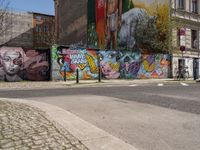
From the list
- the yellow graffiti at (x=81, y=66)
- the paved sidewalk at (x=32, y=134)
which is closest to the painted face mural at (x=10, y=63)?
the yellow graffiti at (x=81, y=66)

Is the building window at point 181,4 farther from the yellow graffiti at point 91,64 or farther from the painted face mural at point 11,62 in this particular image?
the painted face mural at point 11,62

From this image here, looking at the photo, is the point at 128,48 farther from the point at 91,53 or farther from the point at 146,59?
the point at 91,53

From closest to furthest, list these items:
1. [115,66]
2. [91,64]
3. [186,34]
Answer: [91,64]
[115,66]
[186,34]

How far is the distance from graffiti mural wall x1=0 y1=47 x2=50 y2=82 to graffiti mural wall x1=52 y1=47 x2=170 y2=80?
82 centimetres

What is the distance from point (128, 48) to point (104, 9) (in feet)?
19.7

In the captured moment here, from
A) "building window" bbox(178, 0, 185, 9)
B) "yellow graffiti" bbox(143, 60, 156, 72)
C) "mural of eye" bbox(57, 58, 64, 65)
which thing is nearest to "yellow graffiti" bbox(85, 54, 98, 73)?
"mural of eye" bbox(57, 58, 64, 65)

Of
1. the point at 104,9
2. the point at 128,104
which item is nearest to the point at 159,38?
the point at 104,9

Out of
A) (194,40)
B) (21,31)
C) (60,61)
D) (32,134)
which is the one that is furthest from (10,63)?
(21,31)

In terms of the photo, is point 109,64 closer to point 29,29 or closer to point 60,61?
point 60,61

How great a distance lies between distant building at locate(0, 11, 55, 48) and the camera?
5781 cm

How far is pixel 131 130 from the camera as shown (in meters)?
6.60

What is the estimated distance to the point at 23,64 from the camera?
2442 centimetres

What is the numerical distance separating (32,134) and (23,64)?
19305 millimetres

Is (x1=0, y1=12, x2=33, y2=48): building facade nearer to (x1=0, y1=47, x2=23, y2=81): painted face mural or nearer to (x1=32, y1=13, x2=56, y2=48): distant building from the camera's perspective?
(x1=32, y1=13, x2=56, y2=48): distant building
